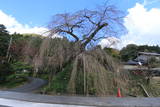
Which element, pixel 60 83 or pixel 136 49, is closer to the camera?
pixel 60 83

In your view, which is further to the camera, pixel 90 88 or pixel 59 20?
pixel 59 20

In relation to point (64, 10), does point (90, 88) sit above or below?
below

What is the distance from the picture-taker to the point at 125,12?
8.62 m

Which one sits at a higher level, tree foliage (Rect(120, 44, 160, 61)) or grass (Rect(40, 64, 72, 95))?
tree foliage (Rect(120, 44, 160, 61))

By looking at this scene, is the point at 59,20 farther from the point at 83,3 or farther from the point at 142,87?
the point at 142,87

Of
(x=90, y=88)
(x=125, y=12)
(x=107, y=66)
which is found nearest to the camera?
(x=90, y=88)

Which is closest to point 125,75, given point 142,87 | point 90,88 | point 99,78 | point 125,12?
point 142,87

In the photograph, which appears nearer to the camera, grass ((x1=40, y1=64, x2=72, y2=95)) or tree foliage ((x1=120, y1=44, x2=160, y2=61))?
grass ((x1=40, y1=64, x2=72, y2=95))

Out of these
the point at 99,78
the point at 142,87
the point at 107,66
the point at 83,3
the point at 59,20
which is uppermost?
the point at 83,3

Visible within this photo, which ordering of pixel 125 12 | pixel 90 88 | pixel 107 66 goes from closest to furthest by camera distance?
1. pixel 90 88
2. pixel 107 66
3. pixel 125 12

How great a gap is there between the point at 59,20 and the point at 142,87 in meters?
7.84

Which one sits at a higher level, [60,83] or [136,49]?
[136,49]

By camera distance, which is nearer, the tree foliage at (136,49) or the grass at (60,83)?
the grass at (60,83)

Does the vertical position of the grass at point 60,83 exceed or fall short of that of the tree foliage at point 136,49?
it falls short
